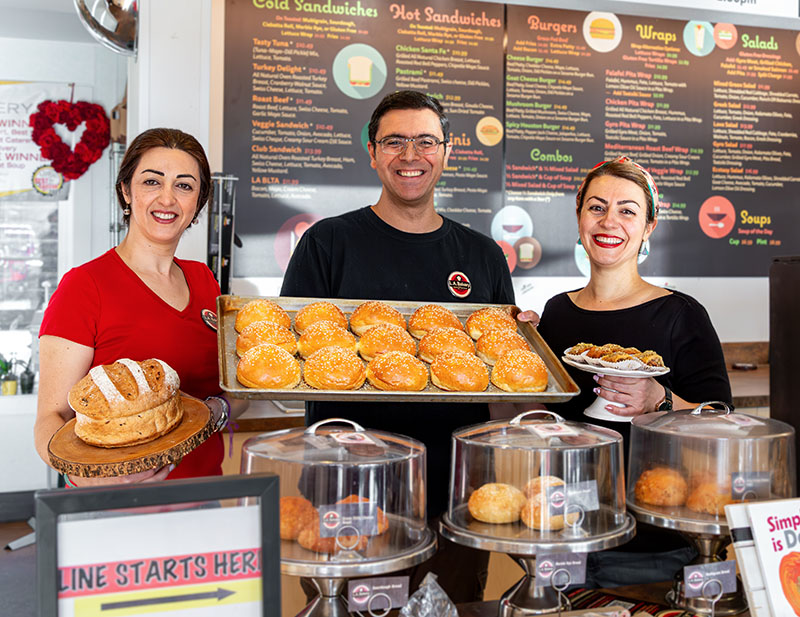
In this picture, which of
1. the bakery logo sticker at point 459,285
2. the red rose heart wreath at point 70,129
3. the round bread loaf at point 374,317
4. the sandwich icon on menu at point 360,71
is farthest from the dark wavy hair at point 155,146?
the red rose heart wreath at point 70,129

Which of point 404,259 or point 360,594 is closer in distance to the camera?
point 360,594

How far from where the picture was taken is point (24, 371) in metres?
4.72

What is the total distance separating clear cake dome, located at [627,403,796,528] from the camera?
1.24 metres

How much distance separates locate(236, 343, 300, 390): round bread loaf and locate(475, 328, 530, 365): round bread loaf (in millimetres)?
Answer: 436

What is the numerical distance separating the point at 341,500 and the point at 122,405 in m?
0.46

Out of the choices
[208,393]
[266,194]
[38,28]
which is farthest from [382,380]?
[38,28]

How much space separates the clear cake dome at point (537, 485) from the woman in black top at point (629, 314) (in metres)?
0.38

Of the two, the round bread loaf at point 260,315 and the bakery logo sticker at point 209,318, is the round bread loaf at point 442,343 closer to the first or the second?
the round bread loaf at point 260,315

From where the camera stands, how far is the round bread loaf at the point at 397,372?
1511 millimetres

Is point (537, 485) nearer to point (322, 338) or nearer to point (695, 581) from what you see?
point (695, 581)

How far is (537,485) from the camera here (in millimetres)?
1178

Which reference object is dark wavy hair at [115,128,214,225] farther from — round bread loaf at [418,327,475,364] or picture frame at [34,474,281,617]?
picture frame at [34,474,281,617]

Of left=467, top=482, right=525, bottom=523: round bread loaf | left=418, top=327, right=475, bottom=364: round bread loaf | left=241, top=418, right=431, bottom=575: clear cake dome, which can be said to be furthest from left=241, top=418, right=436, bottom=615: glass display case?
left=418, top=327, right=475, bottom=364: round bread loaf

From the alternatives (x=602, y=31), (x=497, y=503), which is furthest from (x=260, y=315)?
(x=602, y=31)
